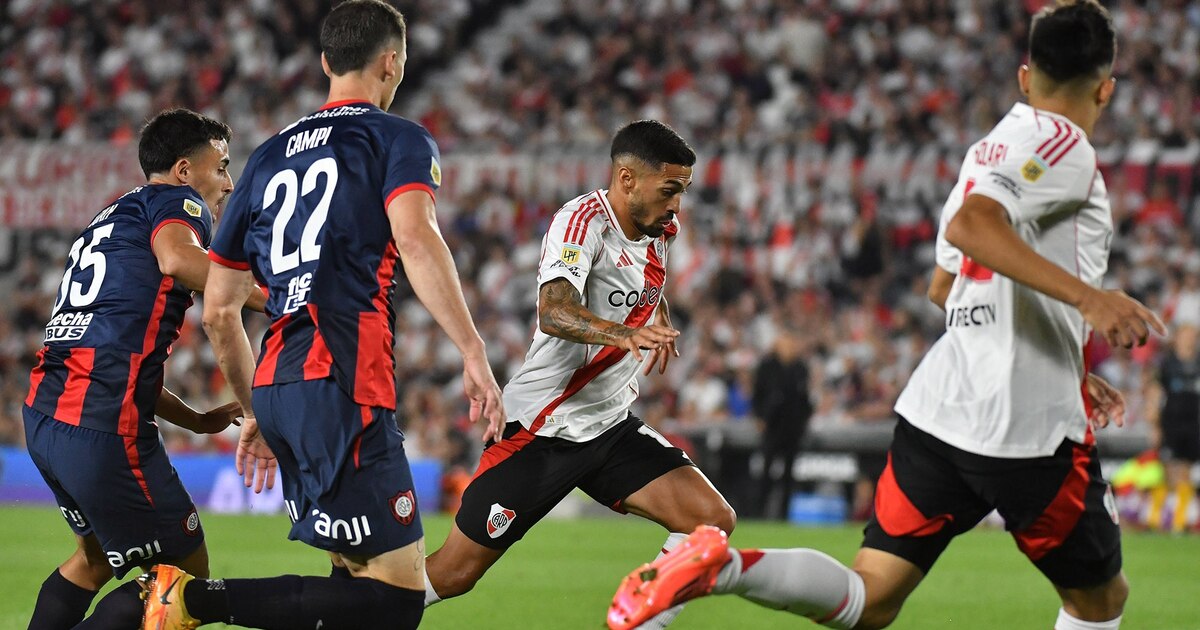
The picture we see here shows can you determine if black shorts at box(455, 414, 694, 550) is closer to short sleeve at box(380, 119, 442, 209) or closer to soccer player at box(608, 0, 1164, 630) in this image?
soccer player at box(608, 0, 1164, 630)

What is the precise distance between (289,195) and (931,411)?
2283mm

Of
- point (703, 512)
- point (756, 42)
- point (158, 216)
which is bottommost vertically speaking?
point (703, 512)

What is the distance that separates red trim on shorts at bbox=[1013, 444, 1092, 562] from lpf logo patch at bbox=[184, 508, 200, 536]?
3137 mm

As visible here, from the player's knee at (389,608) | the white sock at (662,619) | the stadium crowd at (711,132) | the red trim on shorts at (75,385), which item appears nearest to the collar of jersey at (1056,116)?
the white sock at (662,619)

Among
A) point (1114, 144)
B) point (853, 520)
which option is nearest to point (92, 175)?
point (853, 520)

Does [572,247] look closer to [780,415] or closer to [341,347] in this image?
[341,347]

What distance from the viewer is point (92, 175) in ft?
70.8

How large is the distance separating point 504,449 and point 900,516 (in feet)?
6.97

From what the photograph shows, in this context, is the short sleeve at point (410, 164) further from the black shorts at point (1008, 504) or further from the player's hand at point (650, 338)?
the black shorts at point (1008, 504)

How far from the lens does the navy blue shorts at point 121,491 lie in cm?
522

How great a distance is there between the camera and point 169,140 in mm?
5730

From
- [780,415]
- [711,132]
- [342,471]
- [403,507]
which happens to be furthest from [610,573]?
[711,132]

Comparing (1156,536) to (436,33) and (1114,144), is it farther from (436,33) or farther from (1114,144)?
(436,33)

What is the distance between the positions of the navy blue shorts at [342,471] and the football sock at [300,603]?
0.13 m
